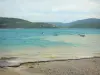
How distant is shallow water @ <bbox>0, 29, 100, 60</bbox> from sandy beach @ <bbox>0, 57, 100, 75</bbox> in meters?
0.07

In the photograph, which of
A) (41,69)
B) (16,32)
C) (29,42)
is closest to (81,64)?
(41,69)

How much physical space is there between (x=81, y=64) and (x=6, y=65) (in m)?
1.03

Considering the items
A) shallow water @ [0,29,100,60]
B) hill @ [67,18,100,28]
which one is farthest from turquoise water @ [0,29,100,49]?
hill @ [67,18,100,28]

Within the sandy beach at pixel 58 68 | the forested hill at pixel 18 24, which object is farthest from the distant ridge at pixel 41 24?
the sandy beach at pixel 58 68

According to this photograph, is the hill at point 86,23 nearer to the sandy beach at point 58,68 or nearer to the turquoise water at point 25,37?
the turquoise water at point 25,37

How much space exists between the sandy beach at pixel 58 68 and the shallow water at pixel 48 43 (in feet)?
0.25

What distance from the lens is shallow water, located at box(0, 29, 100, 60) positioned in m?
2.90

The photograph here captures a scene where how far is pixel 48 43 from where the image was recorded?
3.07 m

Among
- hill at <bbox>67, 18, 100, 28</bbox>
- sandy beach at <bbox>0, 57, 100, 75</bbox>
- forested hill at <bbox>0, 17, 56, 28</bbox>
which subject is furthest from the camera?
hill at <bbox>67, 18, 100, 28</bbox>

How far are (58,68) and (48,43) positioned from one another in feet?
1.21

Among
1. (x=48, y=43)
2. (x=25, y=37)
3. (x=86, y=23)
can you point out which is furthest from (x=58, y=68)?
(x=86, y=23)

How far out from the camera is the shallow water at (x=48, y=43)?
2902 millimetres

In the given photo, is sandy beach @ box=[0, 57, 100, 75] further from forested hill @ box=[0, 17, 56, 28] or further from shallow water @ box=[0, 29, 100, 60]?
forested hill @ box=[0, 17, 56, 28]

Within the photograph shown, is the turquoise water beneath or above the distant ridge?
beneath
